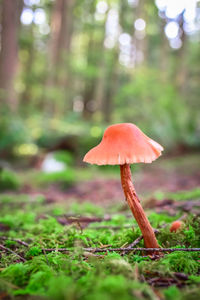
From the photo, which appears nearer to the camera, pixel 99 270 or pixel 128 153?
pixel 99 270

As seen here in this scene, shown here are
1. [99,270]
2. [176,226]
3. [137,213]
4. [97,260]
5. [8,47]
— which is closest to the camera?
[99,270]

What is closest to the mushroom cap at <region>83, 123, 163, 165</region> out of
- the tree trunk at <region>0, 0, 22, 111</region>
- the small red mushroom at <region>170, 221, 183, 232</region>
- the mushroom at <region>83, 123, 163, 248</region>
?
the mushroom at <region>83, 123, 163, 248</region>

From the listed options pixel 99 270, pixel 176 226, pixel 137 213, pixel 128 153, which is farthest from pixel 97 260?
pixel 176 226

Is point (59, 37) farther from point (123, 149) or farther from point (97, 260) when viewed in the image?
point (97, 260)

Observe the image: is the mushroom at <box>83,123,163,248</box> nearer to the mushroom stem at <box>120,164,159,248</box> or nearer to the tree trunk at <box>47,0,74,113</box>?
the mushroom stem at <box>120,164,159,248</box>

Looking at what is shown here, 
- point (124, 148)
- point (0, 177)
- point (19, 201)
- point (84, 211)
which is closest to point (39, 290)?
point (124, 148)

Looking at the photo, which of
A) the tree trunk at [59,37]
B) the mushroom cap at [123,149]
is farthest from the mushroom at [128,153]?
the tree trunk at [59,37]

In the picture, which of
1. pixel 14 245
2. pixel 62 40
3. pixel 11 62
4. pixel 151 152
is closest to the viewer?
pixel 151 152

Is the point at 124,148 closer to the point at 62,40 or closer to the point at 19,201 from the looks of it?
the point at 19,201
